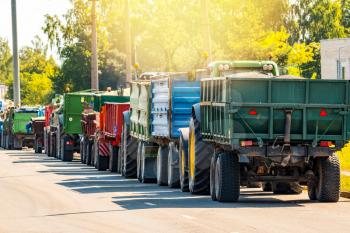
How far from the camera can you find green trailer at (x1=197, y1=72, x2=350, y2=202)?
24.1 metres

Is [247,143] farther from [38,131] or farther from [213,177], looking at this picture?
[38,131]

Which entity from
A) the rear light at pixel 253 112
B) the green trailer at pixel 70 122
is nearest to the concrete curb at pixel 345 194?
the rear light at pixel 253 112

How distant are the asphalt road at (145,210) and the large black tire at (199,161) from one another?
32cm

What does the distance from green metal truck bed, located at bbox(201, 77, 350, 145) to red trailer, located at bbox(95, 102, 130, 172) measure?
14640mm

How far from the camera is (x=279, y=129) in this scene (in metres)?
24.3

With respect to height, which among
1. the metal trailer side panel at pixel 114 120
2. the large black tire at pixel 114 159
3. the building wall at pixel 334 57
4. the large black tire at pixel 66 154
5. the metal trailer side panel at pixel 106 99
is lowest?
the large black tire at pixel 66 154

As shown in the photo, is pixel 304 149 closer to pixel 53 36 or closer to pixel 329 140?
pixel 329 140

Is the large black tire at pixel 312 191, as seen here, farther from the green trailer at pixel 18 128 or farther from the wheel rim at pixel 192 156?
the green trailer at pixel 18 128

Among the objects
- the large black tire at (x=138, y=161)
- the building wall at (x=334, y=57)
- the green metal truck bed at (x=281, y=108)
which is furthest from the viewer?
the building wall at (x=334, y=57)

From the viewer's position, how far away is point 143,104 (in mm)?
33844

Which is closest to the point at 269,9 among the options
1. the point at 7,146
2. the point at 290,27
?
the point at 290,27

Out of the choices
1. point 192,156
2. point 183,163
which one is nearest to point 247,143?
point 192,156

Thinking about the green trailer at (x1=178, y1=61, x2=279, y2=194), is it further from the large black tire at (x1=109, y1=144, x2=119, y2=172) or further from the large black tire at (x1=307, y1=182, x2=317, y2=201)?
the large black tire at (x1=109, y1=144, x2=119, y2=172)

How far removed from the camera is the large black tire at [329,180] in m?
24.8
